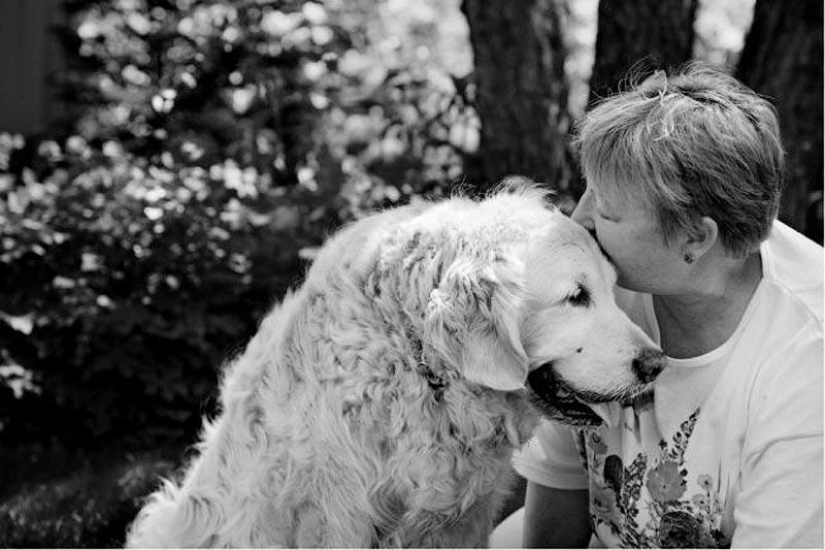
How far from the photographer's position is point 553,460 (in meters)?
3.05

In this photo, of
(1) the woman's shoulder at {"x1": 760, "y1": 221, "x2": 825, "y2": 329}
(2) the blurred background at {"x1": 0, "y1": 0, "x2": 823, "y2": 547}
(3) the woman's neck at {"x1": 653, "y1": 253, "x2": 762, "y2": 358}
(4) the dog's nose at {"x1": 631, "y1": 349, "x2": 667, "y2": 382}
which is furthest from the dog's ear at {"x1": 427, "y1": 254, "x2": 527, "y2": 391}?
(2) the blurred background at {"x1": 0, "y1": 0, "x2": 823, "y2": 547}

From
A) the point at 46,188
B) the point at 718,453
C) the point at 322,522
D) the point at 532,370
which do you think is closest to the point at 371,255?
the point at 532,370

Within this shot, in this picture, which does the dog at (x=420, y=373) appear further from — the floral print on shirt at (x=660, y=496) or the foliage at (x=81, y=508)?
the foliage at (x=81, y=508)

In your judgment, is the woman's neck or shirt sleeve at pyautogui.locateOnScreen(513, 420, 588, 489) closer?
the woman's neck

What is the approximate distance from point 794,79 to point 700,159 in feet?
6.16

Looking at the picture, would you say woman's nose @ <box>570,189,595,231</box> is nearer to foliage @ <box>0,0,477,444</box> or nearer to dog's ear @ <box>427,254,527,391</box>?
dog's ear @ <box>427,254,527,391</box>

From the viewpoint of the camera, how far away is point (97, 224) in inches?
179

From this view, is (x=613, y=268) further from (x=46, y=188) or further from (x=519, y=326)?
(x=46, y=188)

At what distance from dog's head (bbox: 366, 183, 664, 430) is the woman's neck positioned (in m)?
0.22

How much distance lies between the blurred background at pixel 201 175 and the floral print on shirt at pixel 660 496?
1150mm

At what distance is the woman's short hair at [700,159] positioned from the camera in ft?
8.01

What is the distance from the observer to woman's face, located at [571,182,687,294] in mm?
2516

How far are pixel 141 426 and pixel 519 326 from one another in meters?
2.66

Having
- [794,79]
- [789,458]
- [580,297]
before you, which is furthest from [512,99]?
[789,458]
